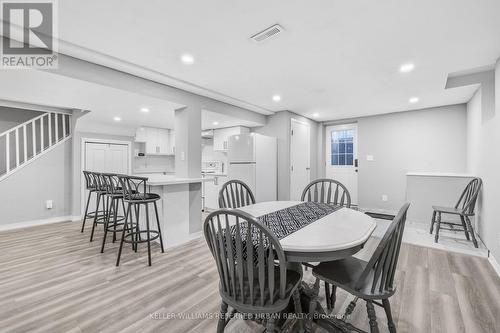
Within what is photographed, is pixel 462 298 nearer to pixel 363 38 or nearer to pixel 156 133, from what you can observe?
pixel 363 38

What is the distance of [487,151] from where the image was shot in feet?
9.28

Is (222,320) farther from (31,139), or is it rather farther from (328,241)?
(31,139)

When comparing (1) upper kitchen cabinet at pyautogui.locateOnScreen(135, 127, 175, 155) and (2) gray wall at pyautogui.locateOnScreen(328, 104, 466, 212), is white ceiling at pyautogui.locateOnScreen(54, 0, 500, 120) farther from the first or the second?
(1) upper kitchen cabinet at pyautogui.locateOnScreen(135, 127, 175, 155)

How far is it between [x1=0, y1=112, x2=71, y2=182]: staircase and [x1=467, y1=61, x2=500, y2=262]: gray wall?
270 inches

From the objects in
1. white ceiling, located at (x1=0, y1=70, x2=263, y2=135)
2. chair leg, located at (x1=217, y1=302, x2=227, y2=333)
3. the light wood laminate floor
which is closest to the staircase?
white ceiling, located at (x1=0, y1=70, x2=263, y2=135)

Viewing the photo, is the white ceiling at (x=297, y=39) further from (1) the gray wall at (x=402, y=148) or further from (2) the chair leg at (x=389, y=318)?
(2) the chair leg at (x=389, y=318)

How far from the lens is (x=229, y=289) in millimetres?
1221

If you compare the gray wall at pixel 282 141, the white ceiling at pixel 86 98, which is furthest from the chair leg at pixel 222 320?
the gray wall at pixel 282 141

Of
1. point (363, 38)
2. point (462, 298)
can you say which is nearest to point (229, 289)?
point (462, 298)

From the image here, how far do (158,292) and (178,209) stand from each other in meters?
1.35

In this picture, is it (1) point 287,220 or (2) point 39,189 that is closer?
(1) point 287,220

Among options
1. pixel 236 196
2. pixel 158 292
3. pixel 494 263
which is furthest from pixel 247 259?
pixel 494 263

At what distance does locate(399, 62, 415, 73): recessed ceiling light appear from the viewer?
2.62m

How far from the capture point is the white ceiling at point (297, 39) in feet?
5.58
